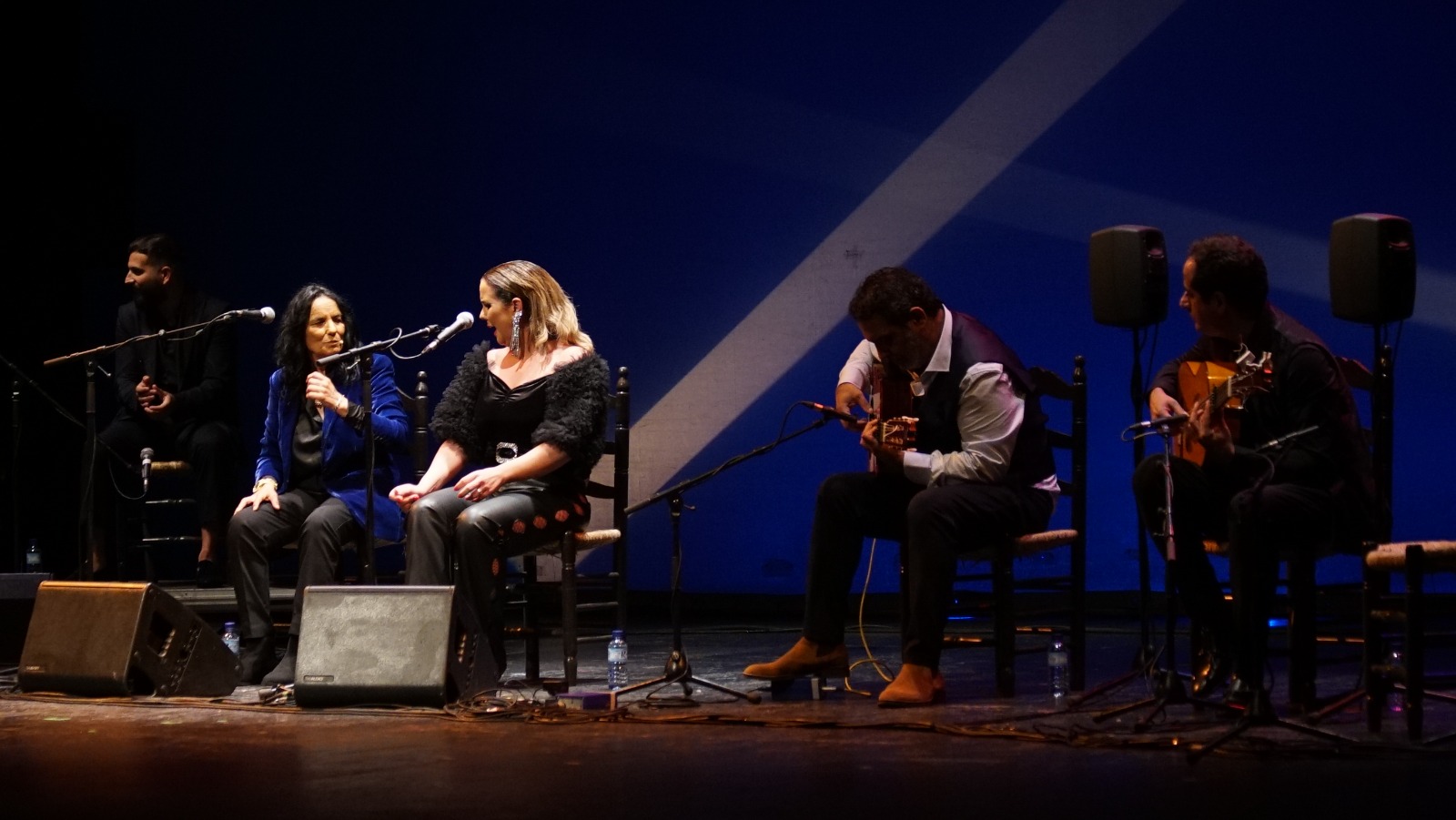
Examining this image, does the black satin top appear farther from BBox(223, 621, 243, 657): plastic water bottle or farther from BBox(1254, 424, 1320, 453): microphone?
BBox(1254, 424, 1320, 453): microphone

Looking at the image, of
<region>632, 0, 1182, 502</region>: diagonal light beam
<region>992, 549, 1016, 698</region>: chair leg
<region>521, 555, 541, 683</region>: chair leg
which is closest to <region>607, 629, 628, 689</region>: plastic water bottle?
<region>521, 555, 541, 683</region>: chair leg

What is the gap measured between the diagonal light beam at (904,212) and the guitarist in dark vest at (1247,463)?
2.40m

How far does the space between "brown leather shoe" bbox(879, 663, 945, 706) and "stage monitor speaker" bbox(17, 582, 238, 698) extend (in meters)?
1.85

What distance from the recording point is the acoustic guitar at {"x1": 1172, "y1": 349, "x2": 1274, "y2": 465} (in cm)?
348

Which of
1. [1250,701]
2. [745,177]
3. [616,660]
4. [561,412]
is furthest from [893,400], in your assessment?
[745,177]

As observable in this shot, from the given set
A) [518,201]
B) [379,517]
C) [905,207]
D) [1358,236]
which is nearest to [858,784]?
[1358,236]

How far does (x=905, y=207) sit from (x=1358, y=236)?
8.99ft

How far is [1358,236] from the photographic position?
11.6 ft

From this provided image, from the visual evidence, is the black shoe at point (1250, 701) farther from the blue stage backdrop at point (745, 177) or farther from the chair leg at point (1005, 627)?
the blue stage backdrop at point (745, 177)

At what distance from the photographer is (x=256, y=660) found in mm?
4484

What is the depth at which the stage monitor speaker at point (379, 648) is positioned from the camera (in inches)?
148

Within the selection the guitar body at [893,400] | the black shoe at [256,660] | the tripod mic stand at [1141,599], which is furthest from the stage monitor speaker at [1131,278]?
the black shoe at [256,660]

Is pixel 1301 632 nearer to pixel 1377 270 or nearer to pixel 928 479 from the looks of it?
pixel 1377 270

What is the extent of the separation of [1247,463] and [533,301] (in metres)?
2.00
